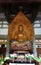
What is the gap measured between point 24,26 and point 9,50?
0.81m

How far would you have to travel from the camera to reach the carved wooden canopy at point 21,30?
4336 mm

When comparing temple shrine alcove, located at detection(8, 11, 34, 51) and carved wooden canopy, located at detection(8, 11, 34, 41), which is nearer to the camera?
temple shrine alcove, located at detection(8, 11, 34, 51)

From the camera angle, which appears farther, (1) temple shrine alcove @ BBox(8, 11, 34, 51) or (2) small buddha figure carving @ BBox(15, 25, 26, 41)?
(2) small buddha figure carving @ BBox(15, 25, 26, 41)

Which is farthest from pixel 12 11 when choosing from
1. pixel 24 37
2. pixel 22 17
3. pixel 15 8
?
pixel 24 37

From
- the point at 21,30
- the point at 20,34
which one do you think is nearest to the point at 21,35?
the point at 20,34

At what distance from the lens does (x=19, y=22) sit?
4539mm

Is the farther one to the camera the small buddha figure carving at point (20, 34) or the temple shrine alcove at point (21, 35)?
the small buddha figure carving at point (20, 34)

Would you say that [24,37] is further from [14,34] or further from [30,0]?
[30,0]

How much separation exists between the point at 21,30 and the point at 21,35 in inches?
6.2

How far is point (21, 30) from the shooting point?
447cm

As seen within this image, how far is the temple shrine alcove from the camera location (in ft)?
13.4

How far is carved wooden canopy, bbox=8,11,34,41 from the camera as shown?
4.34 m

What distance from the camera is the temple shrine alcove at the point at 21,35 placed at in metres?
4.08

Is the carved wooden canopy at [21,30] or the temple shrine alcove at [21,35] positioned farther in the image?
the carved wooden canopy at [21,30]
